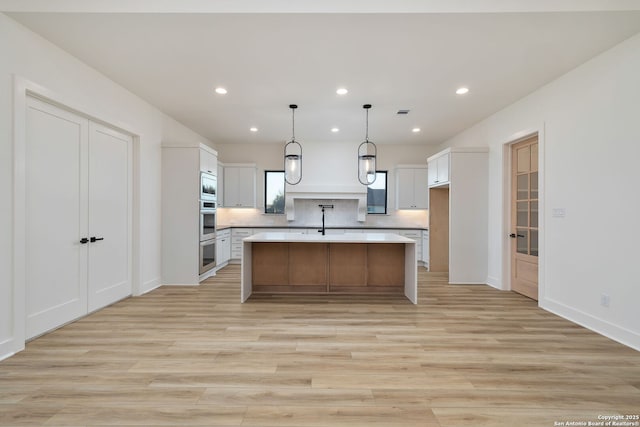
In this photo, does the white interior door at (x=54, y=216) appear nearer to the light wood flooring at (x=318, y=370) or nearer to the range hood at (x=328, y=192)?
the light wood flooring at (x=318, y=370)

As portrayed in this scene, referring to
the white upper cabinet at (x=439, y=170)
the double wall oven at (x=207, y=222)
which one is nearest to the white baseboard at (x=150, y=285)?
the double wall oven at (x=207, y=222)

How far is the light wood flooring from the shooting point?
1.92 meters

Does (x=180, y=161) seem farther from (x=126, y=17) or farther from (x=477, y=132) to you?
(x=477, y=132)

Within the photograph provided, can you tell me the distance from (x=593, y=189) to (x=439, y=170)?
282 cm

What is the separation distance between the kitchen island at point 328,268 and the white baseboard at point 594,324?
1772 millimetres

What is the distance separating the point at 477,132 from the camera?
5.82m

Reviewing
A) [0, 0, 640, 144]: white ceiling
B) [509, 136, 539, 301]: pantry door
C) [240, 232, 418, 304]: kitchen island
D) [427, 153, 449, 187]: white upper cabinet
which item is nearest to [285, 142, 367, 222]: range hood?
[427, 153, 449, 187]: white upper cabinet

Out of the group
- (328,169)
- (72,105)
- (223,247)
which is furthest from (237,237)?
(72,105)

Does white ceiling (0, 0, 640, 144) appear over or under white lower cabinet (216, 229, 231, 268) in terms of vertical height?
over

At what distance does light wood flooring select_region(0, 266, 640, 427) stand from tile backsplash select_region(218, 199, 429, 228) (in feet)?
13.0

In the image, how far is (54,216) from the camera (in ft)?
10.5

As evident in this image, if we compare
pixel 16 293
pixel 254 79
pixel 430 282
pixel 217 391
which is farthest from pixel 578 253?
pixel 16 293

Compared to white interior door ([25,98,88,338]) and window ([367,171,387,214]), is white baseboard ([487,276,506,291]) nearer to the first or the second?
window ([367,171,387,214])

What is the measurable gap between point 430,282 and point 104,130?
537 centimetres
